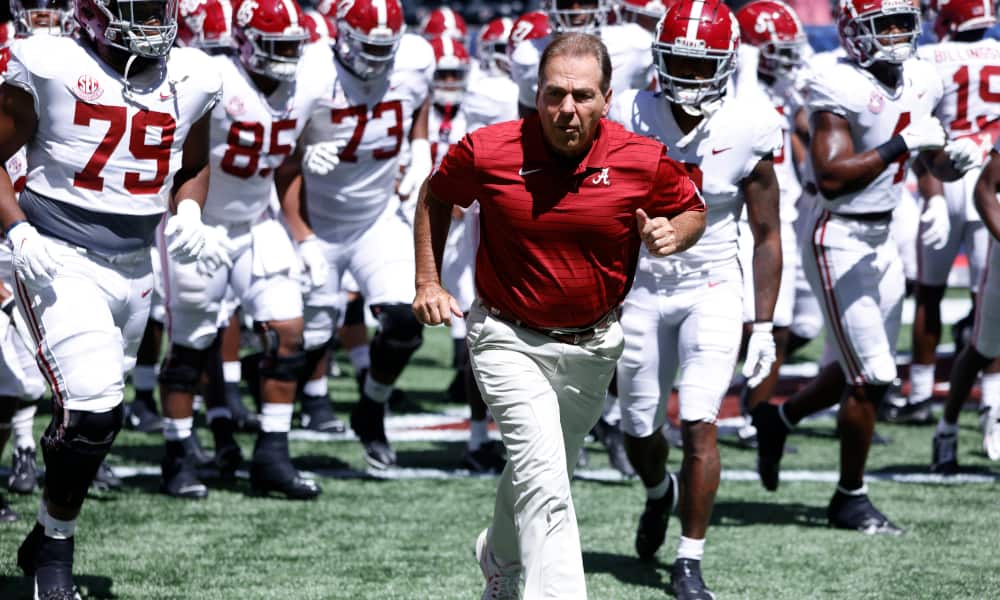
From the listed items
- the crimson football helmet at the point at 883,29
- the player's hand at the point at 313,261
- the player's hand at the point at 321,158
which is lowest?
the player's hand at the point at 313,261

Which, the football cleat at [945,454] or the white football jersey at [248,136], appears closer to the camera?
the white football jersey at [248,136]

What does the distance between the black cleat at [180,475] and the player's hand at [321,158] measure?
125cm

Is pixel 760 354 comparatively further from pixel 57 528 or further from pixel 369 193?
pixel 369 193

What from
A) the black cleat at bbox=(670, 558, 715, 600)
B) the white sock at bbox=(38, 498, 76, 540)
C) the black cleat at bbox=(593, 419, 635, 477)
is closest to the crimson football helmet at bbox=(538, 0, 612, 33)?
the black cleat at bbox=(593, 419, 635, 477)

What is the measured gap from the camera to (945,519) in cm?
569

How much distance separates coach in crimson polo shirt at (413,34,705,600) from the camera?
146 inches

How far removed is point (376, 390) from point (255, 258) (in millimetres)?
874

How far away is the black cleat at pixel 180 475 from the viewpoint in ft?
19.8

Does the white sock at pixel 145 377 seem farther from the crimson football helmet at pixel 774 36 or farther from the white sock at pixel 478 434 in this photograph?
the crimson football helmet at pixel 774 36

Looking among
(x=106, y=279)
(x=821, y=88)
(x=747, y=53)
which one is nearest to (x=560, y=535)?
(x=106, y=279)

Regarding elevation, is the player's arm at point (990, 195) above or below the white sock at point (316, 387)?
above

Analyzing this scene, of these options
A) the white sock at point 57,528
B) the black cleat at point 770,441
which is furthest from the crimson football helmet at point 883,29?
the white sock at point 57,528

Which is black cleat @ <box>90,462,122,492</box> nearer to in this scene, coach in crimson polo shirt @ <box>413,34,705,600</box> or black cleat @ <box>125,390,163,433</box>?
black cleat @ <box>125,390,163,433</box>

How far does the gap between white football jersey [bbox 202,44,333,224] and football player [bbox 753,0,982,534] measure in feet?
6.95
